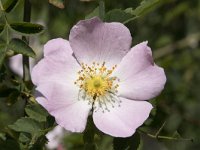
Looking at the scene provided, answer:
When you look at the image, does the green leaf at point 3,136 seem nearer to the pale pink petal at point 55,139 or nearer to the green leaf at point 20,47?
the green leaf at point 20,47

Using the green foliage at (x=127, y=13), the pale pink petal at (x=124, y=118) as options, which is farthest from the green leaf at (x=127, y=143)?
the green foliage at (x=127, y=13)

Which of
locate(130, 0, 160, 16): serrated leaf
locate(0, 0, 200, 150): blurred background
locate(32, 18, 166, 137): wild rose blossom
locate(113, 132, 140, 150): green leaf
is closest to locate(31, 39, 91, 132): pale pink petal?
locate(32, 18, 166, 137): wild rose blossom

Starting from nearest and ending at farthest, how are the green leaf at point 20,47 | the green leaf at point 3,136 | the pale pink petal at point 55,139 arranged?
the green leaf at point 20,47, the green leaf at point 3,136, the pale pink petal at point 55,139

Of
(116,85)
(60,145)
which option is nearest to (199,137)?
(60,145)

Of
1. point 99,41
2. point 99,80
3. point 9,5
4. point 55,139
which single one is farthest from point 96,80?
point 55,139

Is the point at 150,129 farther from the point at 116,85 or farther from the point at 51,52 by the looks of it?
the point at 51,52
